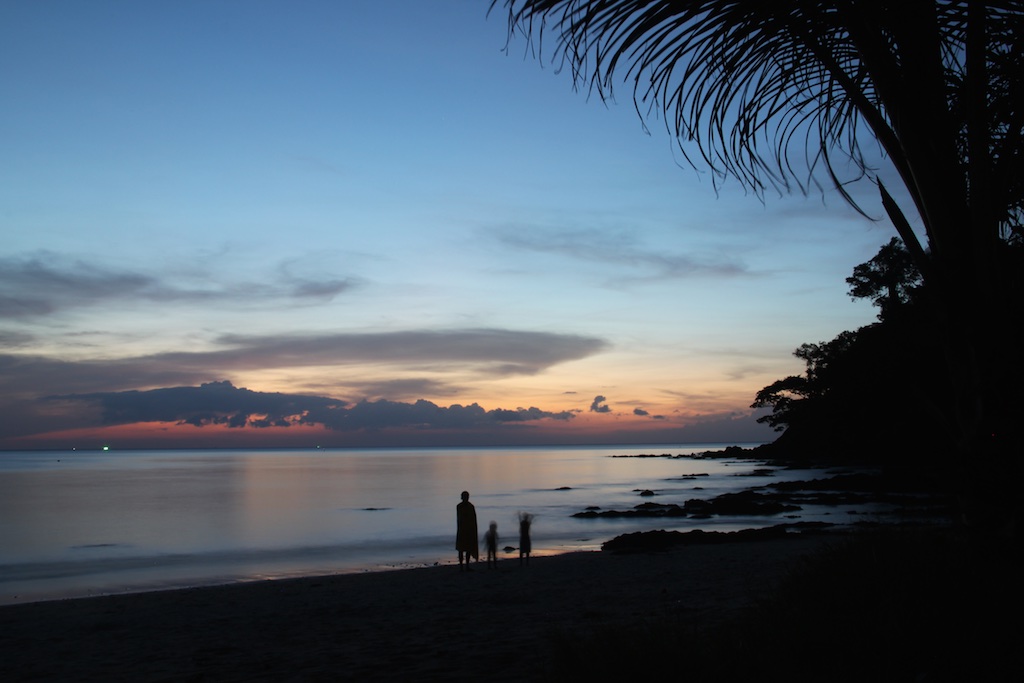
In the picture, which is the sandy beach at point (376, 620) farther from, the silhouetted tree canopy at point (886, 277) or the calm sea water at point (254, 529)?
the silhouetted tree canopy at point (886, 277)

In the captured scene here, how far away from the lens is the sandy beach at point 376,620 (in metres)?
7.77

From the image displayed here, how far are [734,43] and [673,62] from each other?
0.29 metres

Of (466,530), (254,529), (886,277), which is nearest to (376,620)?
(466,530)

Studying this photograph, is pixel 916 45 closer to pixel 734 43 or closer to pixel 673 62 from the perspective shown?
pixel 734 43

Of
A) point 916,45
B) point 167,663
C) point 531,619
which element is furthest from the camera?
point 531,619

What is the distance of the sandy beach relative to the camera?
25.5ft

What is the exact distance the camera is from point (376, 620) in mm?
10648

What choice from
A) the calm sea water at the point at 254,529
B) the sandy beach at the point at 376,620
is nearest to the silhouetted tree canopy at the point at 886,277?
the calm sea water at the point at 254,529

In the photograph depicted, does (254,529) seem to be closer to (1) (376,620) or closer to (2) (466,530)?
(2) (466,530)

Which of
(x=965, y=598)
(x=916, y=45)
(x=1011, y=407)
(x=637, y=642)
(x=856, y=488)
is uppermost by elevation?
(x=916, y=45)

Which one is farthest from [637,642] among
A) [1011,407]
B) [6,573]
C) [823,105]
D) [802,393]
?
[802,393]

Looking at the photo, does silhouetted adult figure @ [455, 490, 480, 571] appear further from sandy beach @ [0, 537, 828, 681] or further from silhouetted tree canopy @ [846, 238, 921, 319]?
silhouetted tree canopy @ [846, 238, 921, 319]

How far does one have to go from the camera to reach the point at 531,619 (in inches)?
394

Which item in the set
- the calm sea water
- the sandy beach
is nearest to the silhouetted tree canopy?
the calm sea water
